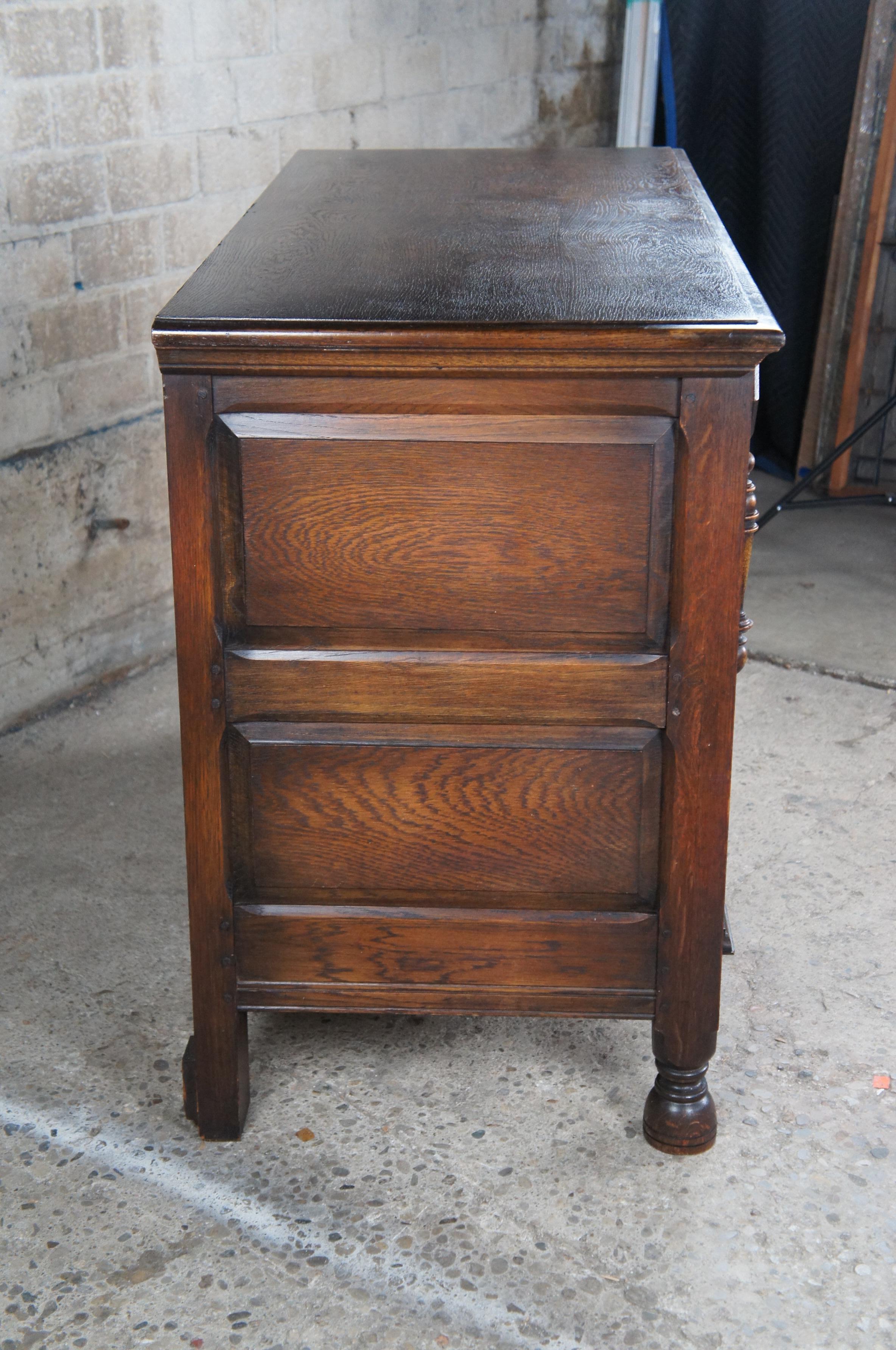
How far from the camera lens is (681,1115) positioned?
171cm

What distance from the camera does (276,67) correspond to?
3209 mm

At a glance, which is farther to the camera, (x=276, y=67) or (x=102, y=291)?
(x=276, y=67)

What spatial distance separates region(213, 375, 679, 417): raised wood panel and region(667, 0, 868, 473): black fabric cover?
3.03m

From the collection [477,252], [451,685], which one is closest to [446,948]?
[451,685]

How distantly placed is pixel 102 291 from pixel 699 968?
6.51 ft

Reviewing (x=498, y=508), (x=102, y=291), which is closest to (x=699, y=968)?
(x=498, y=508)

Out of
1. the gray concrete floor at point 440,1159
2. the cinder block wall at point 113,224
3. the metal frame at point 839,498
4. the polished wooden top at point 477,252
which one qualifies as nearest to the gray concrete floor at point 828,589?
the metal frame at point 839,498

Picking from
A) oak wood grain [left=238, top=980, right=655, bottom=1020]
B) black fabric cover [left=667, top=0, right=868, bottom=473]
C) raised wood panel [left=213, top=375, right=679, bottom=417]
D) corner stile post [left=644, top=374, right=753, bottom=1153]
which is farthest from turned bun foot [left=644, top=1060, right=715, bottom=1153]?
black fabric cover [left=667, top=0, right=868, bottom=473]

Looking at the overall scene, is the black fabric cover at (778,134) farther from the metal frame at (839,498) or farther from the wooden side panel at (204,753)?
the wooden side panel at (204,753)

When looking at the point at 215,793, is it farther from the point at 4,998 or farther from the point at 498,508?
the point at 4,998

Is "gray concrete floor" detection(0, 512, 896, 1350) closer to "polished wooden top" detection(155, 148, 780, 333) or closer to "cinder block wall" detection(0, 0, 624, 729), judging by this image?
"cinder block wall" detection(0, 0, 624, 729)

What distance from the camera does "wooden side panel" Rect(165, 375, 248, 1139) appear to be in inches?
57.5

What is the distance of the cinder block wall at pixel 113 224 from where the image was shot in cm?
269

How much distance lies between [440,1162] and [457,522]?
0.79 meters
